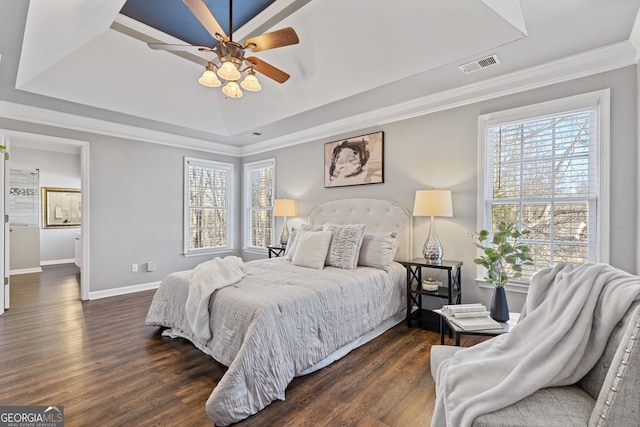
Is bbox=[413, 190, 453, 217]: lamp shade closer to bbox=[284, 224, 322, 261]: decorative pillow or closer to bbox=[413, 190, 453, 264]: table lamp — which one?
bbox=[413, 190, 453, 264]: table lamp

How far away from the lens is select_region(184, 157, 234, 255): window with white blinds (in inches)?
208

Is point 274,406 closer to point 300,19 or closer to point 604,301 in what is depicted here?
point 604,301

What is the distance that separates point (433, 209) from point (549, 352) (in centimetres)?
Answer: 206

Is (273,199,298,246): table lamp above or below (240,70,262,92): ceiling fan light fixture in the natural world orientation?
below

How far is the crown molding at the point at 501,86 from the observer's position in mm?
2404

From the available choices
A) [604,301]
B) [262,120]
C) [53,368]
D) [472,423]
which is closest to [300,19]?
[262,120]

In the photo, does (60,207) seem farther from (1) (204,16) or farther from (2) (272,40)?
(2) (272,40)

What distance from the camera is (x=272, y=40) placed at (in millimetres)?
2158

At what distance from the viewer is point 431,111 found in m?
3.45

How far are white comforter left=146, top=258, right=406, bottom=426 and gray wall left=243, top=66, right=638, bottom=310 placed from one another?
0.87 m

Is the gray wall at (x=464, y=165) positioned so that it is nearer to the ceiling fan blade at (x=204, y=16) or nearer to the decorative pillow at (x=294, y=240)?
the decorative pillow at (x=294, y=240)

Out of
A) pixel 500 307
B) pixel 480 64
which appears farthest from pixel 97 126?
pixel 500 307

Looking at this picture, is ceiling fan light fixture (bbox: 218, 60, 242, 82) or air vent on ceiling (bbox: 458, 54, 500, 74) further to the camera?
air vent on ceiling (bbox: 458, 54, 500, 74)

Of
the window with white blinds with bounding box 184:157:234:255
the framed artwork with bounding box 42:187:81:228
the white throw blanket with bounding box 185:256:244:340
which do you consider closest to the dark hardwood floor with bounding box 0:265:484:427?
the white throw blanket with bounding box 185:256:244:340
